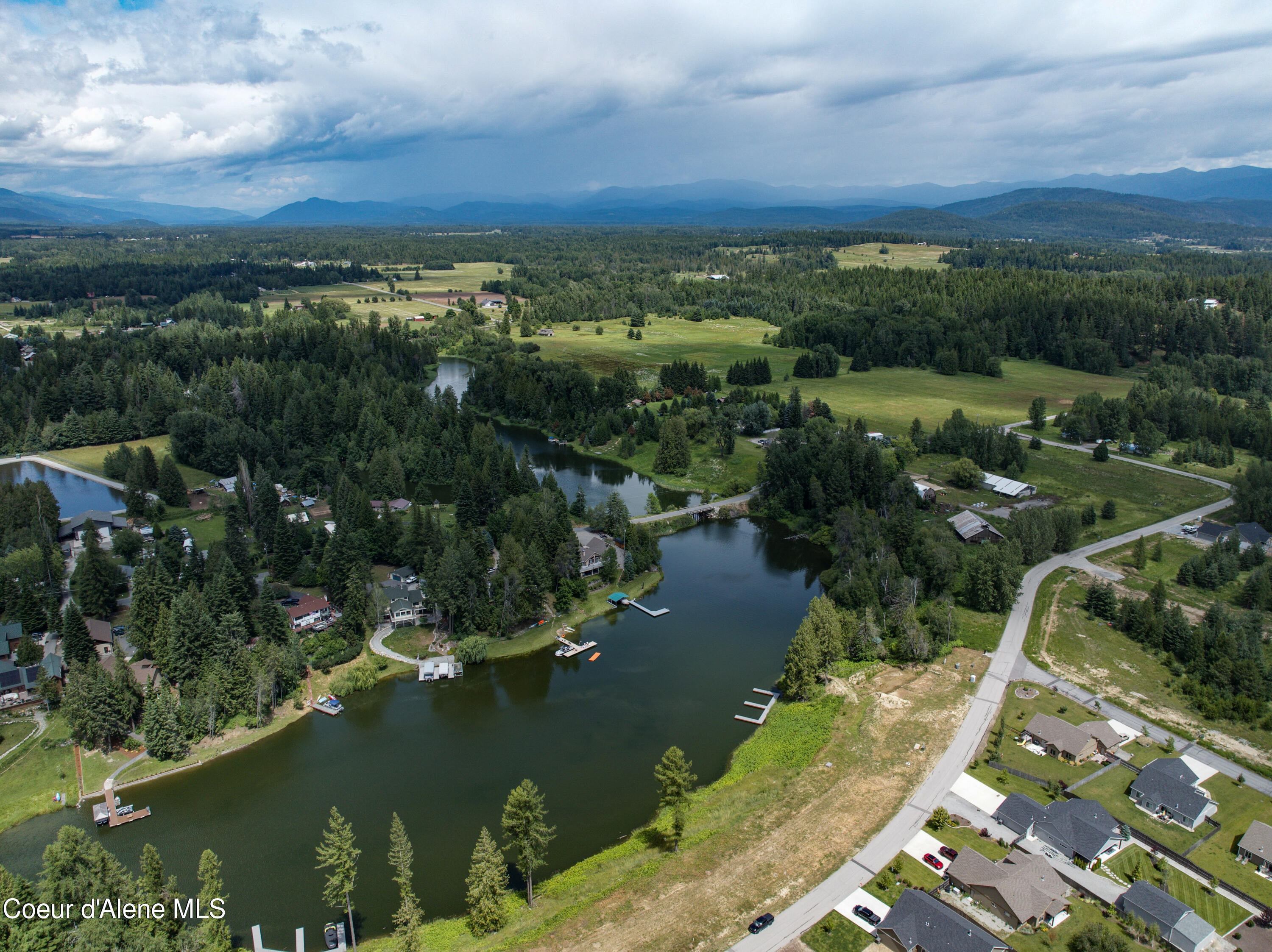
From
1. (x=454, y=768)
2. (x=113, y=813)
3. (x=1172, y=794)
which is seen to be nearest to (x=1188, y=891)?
(x=1172, y=794)

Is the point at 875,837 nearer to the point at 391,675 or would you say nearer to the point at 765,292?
the point at 391,675

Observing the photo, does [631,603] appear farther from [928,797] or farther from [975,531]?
[975,531]

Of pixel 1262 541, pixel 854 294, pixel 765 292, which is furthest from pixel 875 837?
pixel 765 292

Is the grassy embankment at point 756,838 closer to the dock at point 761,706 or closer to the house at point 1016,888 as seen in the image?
the dock at point 761,706

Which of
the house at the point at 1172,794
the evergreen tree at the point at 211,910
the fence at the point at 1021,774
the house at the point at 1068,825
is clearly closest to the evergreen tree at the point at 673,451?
the fence at the point at 1021,774

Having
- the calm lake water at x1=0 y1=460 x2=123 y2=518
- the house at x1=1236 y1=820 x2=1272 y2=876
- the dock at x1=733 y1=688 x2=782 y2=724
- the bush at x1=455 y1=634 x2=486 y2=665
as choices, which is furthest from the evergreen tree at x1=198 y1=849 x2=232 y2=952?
the calm lake water at x1=0 y1=460 x2=123 y2=518

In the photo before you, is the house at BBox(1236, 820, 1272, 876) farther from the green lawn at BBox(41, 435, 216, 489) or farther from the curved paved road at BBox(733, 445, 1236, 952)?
the green lawn at BBox(41, 435, 216, 489)
